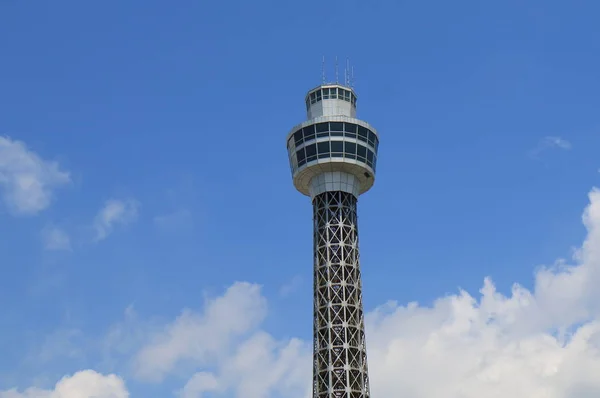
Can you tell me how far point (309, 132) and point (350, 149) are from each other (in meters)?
7.68

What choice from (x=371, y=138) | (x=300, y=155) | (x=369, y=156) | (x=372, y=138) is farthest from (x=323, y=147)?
(x=372, y=138)

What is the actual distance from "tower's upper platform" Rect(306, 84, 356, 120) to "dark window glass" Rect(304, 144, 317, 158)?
8.63 metres

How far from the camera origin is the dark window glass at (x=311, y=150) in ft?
528

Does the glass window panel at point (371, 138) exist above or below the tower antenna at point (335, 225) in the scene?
above

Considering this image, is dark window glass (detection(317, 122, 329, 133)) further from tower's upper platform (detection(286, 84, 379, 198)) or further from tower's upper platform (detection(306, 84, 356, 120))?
tower's upper platform (detection(306, 84, 356, 120))

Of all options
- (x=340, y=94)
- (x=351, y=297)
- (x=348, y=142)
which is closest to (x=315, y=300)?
(x=351, y=297)

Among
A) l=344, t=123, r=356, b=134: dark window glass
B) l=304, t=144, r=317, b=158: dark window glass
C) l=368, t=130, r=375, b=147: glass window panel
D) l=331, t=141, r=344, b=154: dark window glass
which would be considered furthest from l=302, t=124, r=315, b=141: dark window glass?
l=368, t=130, r=375, b=147: glass window panel

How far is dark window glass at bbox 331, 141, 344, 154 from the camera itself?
6299 inches

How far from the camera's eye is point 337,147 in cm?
16012

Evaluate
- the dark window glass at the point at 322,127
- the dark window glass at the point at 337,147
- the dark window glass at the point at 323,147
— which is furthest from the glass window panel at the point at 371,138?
the dark window glass at the point at 323,147

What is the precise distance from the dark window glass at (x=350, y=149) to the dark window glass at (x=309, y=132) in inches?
234

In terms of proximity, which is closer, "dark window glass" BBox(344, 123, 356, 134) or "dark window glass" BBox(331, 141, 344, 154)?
"dark window glass" BBox(331, 141, 344, 154)

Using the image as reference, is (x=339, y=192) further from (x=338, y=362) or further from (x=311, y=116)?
(x=338, y=362)

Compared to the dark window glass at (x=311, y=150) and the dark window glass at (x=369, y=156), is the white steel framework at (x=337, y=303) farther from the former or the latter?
the dark window glass at (x=311, y=150)
